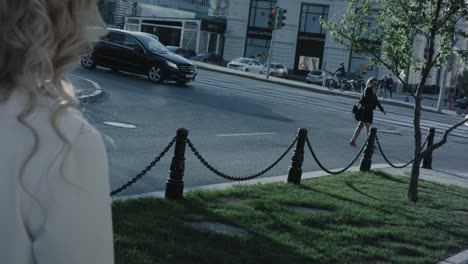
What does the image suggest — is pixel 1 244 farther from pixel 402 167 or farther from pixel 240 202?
pixel 402 167

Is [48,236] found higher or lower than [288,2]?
lower

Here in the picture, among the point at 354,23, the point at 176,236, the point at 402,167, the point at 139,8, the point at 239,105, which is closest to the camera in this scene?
the point at 176,236

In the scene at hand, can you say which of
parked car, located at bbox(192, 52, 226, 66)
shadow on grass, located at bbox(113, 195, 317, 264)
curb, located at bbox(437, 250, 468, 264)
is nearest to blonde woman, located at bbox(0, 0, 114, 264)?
shadow on grass, located at bbox(113, 195, 317, 264)

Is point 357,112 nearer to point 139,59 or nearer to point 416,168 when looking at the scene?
point 416,168

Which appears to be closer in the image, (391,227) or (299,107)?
(391,227)

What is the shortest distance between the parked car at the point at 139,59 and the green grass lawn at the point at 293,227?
15.1 metres

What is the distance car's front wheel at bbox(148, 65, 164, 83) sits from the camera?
79.4 feet

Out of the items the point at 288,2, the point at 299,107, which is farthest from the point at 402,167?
the point at 288,2

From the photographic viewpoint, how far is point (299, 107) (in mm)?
24234

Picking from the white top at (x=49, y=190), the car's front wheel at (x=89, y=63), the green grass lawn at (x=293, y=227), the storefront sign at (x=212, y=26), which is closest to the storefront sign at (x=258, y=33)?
the storefront sign at (x=212, y=26)

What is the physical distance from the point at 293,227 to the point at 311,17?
185 feet

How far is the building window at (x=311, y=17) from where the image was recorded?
6128 cm

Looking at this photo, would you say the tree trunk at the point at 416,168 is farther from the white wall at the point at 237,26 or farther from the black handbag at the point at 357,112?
the white wall at the point at 237,26

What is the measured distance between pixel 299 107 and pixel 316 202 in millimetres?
16191
